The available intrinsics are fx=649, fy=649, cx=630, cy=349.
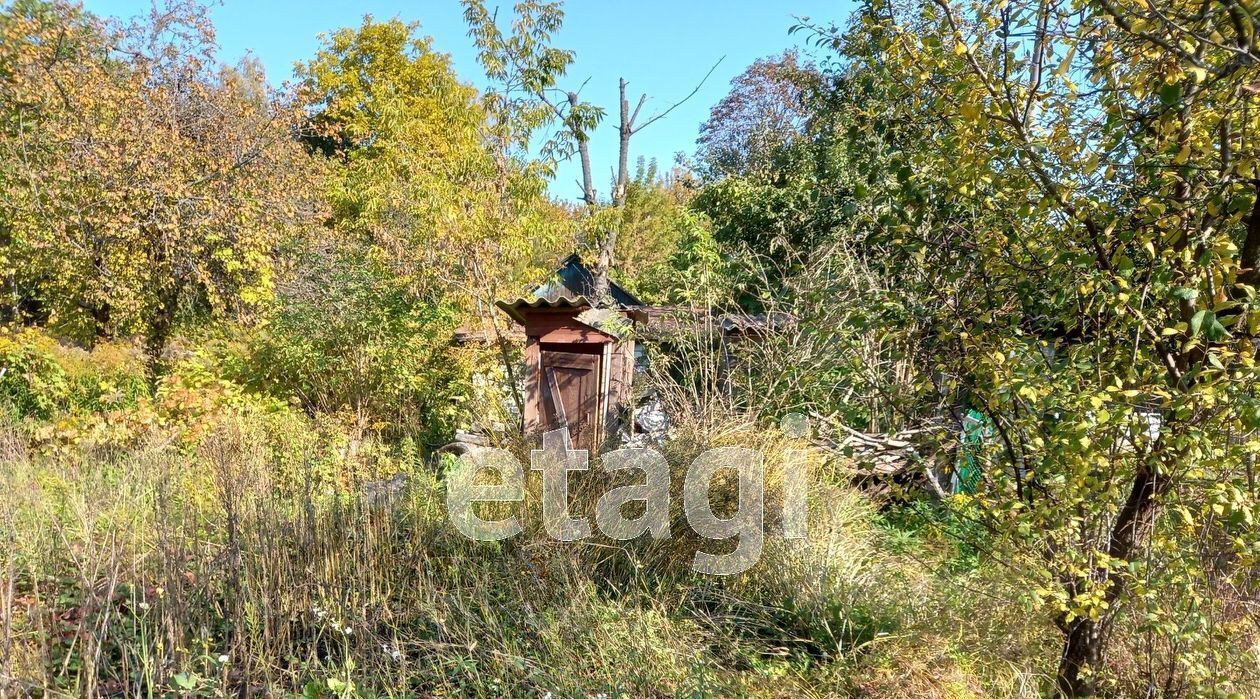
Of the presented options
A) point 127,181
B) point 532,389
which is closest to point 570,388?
point 532,389

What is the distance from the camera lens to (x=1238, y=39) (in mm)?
1420

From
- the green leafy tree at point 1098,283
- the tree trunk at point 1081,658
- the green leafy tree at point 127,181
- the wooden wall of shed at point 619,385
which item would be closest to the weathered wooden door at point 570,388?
the wooden wall of shed at point 619,385

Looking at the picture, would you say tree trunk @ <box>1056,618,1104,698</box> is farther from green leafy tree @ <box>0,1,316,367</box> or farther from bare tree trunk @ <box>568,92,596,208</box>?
green leafy tree @ <box>0,1,316,367</box>

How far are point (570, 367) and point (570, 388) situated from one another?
0.49 feet

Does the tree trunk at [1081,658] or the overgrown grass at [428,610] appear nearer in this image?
the tree trunk at [1081,658]

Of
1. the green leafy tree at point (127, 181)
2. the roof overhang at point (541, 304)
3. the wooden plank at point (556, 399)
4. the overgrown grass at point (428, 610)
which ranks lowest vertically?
the overgrown grass at point (428, 610)

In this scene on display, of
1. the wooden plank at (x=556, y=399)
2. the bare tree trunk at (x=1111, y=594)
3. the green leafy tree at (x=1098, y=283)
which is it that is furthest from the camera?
the wooden plank at (x=556, y=399)

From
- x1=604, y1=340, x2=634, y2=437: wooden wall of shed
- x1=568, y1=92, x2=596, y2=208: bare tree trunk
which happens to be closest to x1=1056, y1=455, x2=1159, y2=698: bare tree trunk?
x1=604, y1=340, x2=634, y2=437: wooden wall of shed

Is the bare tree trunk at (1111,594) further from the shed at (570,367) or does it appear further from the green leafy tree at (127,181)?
the green leafy tree at (127,181)

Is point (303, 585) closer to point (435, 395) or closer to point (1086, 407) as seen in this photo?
point (1086, 407)

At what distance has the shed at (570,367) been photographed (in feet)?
14.8

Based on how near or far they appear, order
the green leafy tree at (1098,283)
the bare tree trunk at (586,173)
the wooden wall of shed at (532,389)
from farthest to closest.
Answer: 1. the bare tree trunk at (586,173)
2. the wooden wall of shed at (532,389)
3. the green leafy tree at (1098,283)

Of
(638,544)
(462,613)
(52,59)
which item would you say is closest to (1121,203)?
(638,544)

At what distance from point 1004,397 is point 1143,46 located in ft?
3.23
